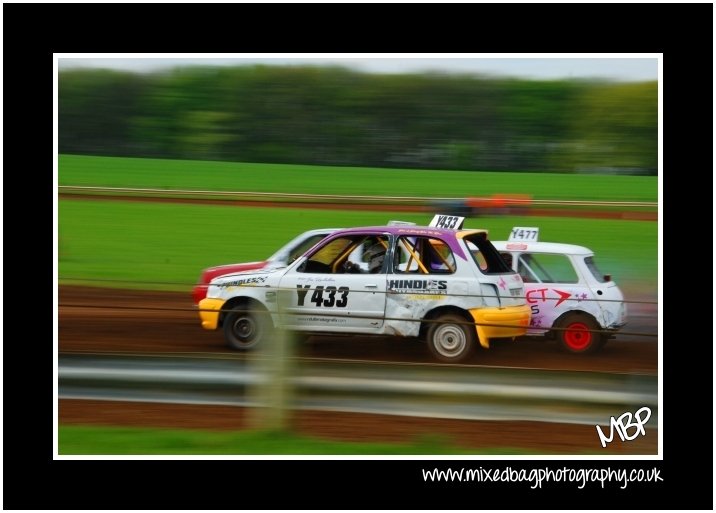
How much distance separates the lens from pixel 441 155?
960 inches

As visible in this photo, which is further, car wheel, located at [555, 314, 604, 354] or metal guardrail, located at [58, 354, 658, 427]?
car wheel, located at [555, 314, 604, 354]

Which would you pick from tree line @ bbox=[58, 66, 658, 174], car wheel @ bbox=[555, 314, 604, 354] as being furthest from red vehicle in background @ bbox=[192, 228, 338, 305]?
tree line @ bbox=[58, 66, 658, 174]

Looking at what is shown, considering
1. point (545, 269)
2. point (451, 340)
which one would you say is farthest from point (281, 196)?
point (451, 340)

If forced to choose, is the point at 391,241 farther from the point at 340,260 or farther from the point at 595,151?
the point at 595,151

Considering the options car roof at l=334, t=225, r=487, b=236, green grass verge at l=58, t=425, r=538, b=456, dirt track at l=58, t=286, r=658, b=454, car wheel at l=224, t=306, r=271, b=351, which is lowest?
green grass verge at l=58, t=425, r=538, b=456

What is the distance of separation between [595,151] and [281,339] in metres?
21.4

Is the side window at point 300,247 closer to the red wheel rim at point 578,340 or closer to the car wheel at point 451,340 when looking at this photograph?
the car wheel at point 451,340

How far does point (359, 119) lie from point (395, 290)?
1516 centimetres

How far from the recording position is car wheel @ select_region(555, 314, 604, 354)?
10.8m

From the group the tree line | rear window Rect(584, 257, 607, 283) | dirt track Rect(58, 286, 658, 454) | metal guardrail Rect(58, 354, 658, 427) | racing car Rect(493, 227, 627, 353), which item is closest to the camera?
metal guardrail Rect(58, 354, 658, 427)

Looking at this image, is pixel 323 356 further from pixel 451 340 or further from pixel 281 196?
Result: pixel 281 196

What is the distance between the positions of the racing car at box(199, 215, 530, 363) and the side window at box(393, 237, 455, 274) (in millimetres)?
12

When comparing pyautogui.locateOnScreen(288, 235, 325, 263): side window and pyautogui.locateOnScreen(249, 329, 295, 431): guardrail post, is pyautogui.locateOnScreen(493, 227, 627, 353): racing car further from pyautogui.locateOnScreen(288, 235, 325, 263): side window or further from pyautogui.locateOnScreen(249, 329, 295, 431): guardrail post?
pyautogui.locateOnScreen(249, 329, 295, 431): guardrail post

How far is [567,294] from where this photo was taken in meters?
10.8
